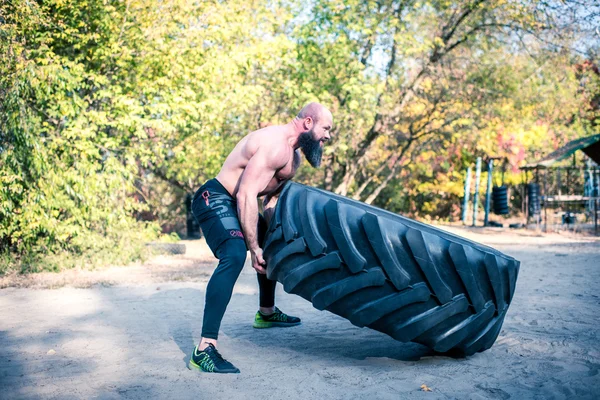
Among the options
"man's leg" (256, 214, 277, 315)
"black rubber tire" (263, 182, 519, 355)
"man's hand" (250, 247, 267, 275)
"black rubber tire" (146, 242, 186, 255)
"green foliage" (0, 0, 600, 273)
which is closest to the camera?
"black rubber tire" (263, 182, 519, 355)

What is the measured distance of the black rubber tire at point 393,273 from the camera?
11.5 feet

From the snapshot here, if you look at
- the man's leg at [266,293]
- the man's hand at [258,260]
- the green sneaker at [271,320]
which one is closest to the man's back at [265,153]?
the man's hand at [258,260]

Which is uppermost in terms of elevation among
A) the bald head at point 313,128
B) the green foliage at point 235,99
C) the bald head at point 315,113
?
the green foliage at point 235,99

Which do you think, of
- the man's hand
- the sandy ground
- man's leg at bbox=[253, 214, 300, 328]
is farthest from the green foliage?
the man's hand

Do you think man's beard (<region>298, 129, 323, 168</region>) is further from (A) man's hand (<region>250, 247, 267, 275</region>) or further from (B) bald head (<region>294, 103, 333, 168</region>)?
(A) man's hand (<region>250, 247, 267, 275</region>)

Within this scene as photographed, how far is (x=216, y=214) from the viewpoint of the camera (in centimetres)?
399

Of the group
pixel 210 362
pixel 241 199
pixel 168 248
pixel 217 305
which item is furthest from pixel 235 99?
pixel 210 362

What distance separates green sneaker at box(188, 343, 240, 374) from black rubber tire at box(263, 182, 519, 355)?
1.97 feet

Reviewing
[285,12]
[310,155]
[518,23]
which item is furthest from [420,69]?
[310,155]

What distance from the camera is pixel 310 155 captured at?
4.10m

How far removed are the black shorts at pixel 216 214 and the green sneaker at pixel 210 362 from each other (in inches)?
26.3

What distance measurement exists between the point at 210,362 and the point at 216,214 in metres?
0.97

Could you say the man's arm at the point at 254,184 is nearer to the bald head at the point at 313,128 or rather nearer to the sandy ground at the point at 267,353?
the bald head at the point at 313,128

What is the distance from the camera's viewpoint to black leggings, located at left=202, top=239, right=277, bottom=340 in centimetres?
376
